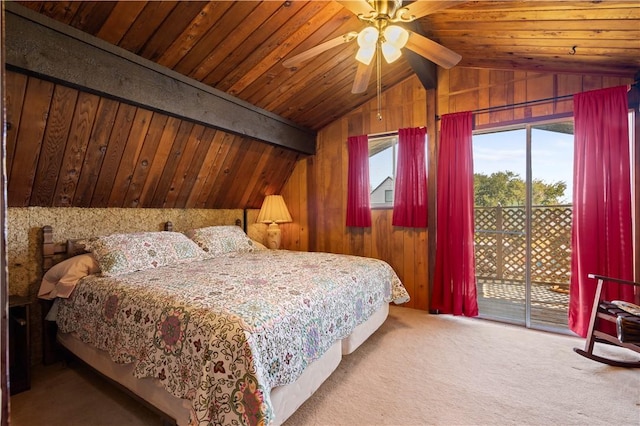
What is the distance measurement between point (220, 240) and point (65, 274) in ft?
4.22

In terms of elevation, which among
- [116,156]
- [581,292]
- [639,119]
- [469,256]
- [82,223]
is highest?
[639,119]

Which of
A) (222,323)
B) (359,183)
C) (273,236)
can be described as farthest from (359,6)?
(273,236)

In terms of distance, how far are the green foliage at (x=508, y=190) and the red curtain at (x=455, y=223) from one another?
428 millimetres

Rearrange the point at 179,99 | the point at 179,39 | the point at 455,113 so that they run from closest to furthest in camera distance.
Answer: the point at 179,39, the point at 179,99, the point at 455,113

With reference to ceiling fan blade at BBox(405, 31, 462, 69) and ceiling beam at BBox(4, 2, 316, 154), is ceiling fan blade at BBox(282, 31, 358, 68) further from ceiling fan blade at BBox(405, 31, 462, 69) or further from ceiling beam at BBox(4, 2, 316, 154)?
ceiling beam at BBox(4, 2, 316, 154)

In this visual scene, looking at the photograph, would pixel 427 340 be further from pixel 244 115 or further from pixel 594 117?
pixel 244 115

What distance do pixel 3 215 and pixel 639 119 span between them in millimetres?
3779

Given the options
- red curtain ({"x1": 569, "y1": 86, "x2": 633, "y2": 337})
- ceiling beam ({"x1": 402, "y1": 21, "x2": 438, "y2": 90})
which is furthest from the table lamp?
red curtain ({"x1": 569, "y1": 86, "x2": 633, "y2": 337})

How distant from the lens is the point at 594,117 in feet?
8.05

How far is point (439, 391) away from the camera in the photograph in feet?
6.06

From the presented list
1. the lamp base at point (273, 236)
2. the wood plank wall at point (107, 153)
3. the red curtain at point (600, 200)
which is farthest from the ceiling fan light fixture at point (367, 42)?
the lamp base at point (273, 236)

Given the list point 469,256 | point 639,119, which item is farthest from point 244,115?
point 639,119

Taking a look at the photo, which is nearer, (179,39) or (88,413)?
(88,413)

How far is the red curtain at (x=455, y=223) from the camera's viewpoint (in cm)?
300
